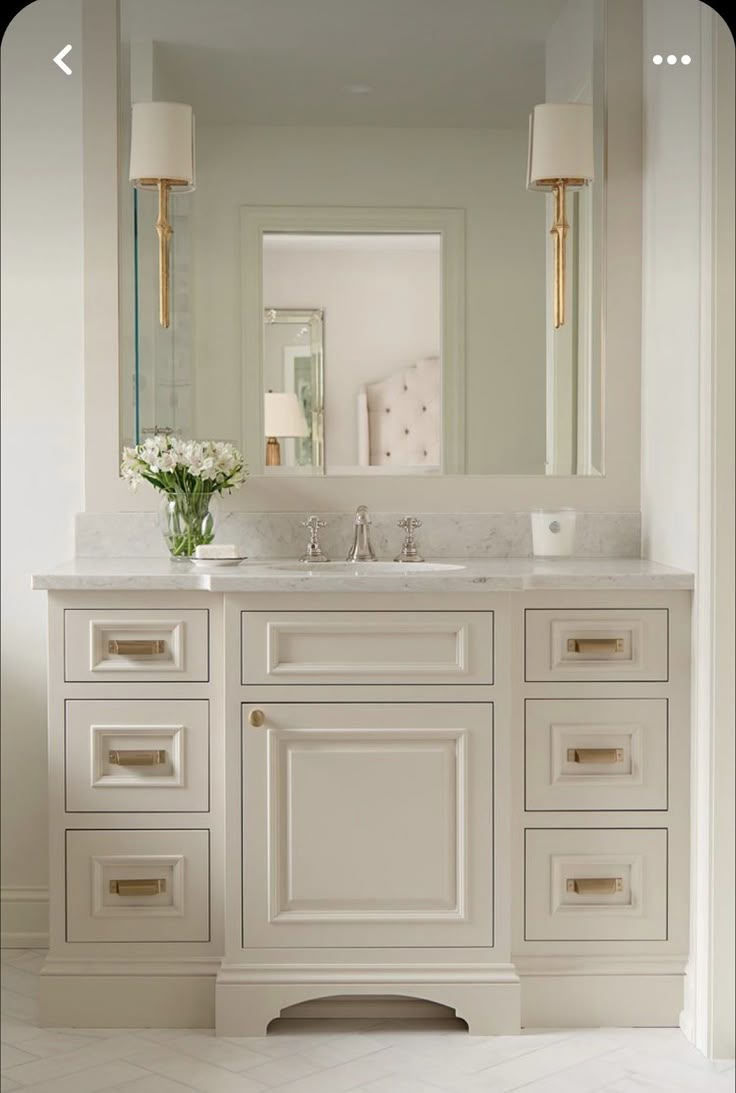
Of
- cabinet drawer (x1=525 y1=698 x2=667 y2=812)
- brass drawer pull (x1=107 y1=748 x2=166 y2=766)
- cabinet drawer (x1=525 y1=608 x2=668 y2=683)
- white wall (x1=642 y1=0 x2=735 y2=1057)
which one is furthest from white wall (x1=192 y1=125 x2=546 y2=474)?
brass drawer pull (x1=107 y1=748 x2=166 y2=766)

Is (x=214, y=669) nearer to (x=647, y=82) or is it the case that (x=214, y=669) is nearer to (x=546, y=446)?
(x=546, y=446)

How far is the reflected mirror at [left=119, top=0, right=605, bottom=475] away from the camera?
106 inches

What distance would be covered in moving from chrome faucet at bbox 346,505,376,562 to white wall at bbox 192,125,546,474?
0.93 feet

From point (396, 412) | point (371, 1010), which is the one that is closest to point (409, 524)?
point (396, 412)

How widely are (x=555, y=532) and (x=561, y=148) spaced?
816 mm

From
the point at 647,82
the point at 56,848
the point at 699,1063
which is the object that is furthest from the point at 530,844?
the point at 647,82

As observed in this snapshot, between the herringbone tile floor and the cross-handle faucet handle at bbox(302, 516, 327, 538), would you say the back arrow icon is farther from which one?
the herringbone tile floor

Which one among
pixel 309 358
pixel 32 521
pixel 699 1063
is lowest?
pixel 699 1063

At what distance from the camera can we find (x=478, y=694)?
2.28 meters

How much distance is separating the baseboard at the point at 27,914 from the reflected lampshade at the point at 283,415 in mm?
1123

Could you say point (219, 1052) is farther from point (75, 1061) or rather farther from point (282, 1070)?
point (75, 1061)

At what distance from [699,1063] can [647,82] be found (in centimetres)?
192

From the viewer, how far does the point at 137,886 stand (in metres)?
2.30

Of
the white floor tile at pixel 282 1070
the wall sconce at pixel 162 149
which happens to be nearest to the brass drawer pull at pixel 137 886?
the white floor tile at pixel 282 1070
